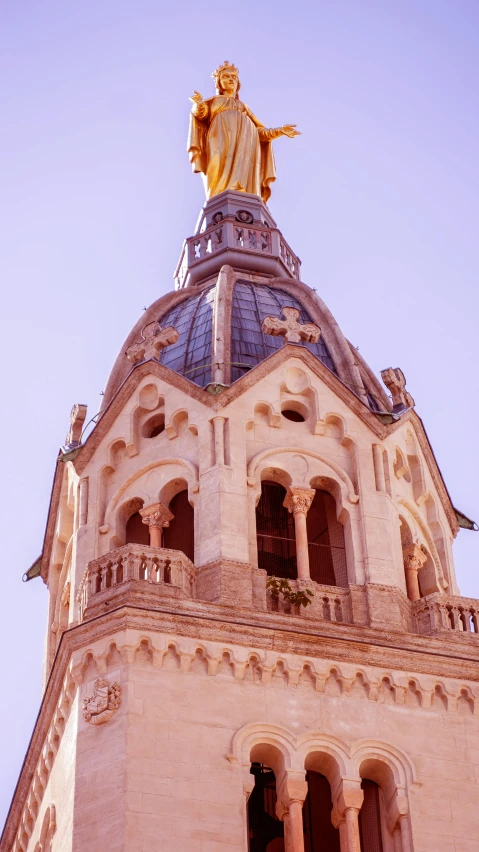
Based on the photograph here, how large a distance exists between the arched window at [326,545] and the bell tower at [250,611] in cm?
7

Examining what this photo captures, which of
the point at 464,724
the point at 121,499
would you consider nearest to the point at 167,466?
the point at 121,499

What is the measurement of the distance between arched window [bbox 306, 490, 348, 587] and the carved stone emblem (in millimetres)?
6296

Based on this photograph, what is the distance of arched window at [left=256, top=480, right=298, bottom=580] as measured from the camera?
153 feet

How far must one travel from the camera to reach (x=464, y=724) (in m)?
42.4

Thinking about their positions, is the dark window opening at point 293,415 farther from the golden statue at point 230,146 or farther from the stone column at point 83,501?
the golden statue at point 230,146

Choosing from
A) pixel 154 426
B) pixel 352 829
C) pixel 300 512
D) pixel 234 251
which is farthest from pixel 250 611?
pixel 234 251

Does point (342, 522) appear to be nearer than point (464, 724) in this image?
No

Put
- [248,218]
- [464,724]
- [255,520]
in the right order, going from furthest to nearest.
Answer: [248,218]
[255,520]
[464,724]

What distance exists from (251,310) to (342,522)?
22.8 feet

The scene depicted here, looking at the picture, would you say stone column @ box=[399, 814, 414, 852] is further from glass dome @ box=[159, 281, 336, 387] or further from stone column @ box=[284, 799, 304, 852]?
glass dome @ box=[159, 281, 336, 387]

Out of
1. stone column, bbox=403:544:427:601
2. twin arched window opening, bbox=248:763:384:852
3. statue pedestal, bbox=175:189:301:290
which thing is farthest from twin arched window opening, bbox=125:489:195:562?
statue pedestal, bbox=175:189:301:290

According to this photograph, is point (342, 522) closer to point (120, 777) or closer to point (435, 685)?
point (435, 685)

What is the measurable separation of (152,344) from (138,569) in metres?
7.80

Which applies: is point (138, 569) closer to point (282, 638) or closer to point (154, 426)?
point (282, 638)
